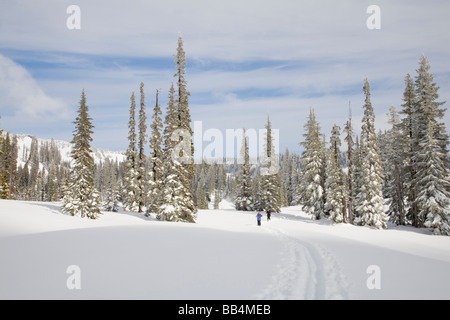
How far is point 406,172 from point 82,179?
126 ft

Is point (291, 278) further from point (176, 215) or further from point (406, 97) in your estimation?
point (406, 97)

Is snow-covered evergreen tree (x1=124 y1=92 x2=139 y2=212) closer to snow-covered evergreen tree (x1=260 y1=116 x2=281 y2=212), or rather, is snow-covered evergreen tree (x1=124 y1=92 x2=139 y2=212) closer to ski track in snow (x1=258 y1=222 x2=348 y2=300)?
snow-covered evergreen tree (x1=260 y1=116 x2=281 y2=212)

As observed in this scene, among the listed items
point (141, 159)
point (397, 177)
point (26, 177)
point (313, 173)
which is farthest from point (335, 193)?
point (26, 177)

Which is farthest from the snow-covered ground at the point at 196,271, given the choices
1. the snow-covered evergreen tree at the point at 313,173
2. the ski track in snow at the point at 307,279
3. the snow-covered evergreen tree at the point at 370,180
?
the snow-covered evergreen tree at the point at 313,173

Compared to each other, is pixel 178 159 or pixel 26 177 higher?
pixel 178 159

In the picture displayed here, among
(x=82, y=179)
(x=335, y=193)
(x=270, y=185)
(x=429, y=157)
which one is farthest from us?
(x=270, y=185)

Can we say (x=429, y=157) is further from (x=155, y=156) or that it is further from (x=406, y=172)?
(x=155, y=156)

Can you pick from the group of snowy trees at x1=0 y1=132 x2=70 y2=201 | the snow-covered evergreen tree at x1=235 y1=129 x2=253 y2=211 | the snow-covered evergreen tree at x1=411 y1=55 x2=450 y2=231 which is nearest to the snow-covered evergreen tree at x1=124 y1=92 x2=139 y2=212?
the group of snowy trees at x1=0 y1=132 x2=70 y2=201

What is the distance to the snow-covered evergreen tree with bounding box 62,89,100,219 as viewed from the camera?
24.9 meters

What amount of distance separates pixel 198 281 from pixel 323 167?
3787cm

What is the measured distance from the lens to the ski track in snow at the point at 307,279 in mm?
7547

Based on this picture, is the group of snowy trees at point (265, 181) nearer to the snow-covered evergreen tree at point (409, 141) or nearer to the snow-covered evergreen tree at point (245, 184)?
the snow-covered evergreen tree at point (245, 184)

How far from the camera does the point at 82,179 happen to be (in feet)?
83.3
